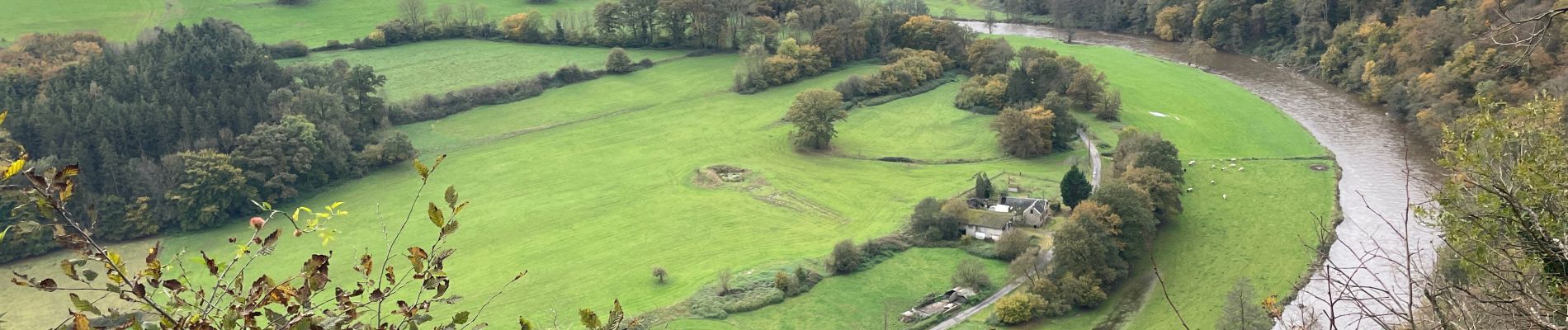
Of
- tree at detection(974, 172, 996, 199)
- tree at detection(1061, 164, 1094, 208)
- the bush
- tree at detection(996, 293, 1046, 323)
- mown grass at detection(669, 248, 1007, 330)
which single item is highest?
the bush

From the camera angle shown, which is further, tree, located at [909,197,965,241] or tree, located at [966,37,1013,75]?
tree, located at [966,37,1013,75]

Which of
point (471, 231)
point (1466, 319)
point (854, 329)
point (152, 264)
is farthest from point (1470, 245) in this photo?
point (471, 231)

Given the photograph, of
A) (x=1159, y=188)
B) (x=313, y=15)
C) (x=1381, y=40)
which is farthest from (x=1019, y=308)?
(x=313, y=15)

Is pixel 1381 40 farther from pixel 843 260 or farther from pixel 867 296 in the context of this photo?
pixel 867 296

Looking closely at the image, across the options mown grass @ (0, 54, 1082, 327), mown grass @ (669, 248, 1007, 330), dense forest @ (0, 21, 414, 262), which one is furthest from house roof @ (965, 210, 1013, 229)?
dense forest @ (0, 21, 414, 262)

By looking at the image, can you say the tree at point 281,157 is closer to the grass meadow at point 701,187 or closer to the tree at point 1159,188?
the grass meadow at point 701,187

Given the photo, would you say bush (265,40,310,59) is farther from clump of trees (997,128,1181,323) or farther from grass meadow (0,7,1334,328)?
clump of trees (997,128,1181,323)
